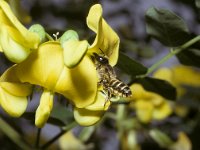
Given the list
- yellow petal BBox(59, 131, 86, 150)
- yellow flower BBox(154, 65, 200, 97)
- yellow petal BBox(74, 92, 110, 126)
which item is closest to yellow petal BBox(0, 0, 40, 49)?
yellow petal BBox(74, 92, 110, 126)

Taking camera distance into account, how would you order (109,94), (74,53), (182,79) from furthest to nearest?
(182,79), (109,94), (74,53)

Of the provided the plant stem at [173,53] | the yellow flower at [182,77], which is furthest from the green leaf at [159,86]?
the yellow flower at [182,77]

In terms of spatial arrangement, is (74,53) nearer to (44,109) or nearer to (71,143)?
(44,109)

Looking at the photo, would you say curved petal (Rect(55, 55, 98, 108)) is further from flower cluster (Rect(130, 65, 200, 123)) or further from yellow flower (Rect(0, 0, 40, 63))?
flower cluster (Rect(130, 65, 200, 123))

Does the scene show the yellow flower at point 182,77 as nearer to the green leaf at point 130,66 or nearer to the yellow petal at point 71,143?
the yellow petal at point 71,143

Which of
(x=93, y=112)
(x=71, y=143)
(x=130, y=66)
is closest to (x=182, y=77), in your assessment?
(x=71, y=143)

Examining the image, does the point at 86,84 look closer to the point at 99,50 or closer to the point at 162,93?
the point at 99,50

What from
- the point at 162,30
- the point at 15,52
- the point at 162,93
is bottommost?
the point at 162,93

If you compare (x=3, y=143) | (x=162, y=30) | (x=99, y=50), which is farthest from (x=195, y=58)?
(x=3, y=143)
